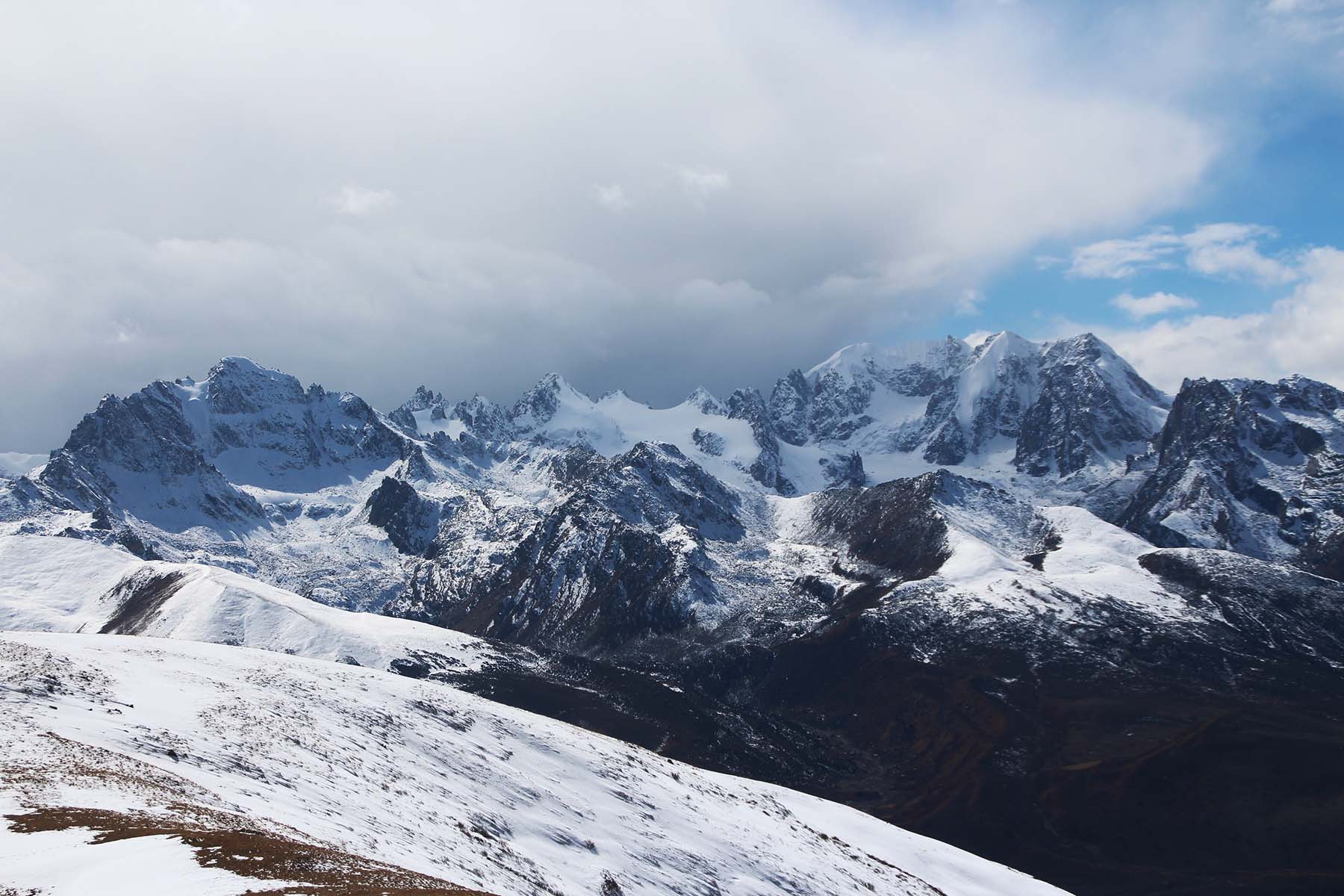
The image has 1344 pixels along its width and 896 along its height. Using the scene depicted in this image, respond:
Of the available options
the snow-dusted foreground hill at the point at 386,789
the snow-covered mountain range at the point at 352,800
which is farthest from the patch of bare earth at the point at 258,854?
the snow-dusted foreground hill at the point at 386,789

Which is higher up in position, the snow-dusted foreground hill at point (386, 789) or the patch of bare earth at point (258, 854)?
the patch of bare earth at point (258, 854)

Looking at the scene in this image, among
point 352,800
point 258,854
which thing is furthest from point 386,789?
point 258,854

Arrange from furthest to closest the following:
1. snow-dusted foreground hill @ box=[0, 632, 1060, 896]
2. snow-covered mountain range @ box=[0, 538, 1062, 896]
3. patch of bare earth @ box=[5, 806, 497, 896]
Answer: snow-dusted foreground hill @ box=[0, 632, 1060, 896] → snow-covered mountain range @ box=[0, 538, 1062, 896] → patch of bare earth @ box=[5, 806, 497, 896]

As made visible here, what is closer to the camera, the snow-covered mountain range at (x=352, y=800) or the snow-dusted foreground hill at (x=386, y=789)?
the snow-covered mountain range at (x=352, y=800)

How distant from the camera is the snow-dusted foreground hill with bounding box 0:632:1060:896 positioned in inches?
1938

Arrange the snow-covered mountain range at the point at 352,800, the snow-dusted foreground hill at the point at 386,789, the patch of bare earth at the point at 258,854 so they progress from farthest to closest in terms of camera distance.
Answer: the snow-dusted foreground hill at the point at 386,789
the snow-covered mountain range at the point at 352,800
the patch of bare earth at the point at 258,854

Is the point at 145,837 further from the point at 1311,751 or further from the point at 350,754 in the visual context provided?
the point at 1311,751

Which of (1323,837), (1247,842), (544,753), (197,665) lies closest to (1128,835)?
(1247,842)

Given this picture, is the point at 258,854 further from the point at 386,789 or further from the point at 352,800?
the point at 386,789

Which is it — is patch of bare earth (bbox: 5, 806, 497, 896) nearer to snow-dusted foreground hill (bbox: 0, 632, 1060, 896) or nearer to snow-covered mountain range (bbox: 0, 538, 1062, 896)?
snow-covered mountain range (bbox: 0, 538, 1062, 896)

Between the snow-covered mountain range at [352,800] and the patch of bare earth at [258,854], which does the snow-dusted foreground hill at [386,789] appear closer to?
the snow-covered mountain range at [352,800]

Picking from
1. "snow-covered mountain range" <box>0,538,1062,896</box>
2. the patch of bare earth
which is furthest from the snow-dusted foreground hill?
the patch of bare earth

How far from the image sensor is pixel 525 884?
57594 mm

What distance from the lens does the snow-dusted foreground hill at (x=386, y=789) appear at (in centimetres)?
4922
